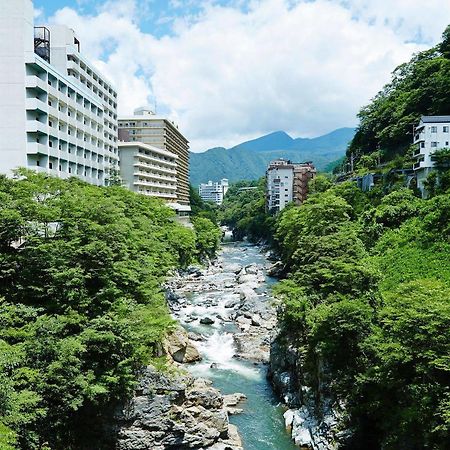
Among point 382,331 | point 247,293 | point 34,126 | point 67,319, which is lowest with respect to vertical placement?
point 247,293

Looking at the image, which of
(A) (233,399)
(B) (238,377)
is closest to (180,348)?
(B) (238,377)

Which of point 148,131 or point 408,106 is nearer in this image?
point 408,106

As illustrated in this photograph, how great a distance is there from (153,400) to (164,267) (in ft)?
48.8

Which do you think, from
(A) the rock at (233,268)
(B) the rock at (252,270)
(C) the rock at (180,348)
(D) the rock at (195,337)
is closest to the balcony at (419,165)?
(B) the rock at (252,270)

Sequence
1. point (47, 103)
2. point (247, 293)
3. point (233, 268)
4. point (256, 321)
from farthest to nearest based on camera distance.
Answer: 1. point (233, 268)
2. point (247, 293)
3. point (47, 103)
4. point (256, 321)

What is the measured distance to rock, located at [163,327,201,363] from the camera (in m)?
27.1

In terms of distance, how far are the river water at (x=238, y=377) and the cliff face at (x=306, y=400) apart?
66 centimetres

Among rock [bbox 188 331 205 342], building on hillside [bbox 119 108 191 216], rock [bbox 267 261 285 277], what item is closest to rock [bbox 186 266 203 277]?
rock [bbox 267 261 285 277]

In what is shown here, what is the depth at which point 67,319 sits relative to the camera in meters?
17.4

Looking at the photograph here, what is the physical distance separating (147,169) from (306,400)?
55.1 m

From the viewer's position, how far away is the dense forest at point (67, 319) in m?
15.3

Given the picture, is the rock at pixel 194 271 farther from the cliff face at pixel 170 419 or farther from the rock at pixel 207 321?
the cliff face at pixel 170 419

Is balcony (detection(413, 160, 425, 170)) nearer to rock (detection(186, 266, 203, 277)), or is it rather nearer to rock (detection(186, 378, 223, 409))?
rock (detection(186, 266, 203, 277))

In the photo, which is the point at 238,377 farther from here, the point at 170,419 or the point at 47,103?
the point at 47,103
